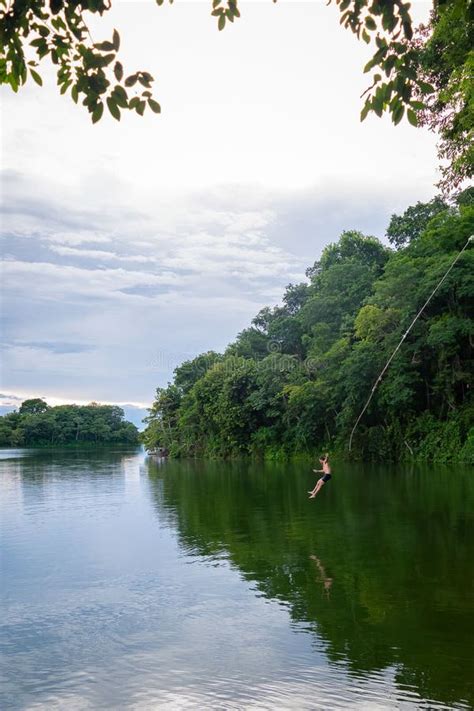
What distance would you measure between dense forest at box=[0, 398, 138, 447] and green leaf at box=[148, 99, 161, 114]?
122303 millimetres

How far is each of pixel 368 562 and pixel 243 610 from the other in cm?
330

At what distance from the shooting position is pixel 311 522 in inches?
608

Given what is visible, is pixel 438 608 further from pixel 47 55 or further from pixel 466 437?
pixel 466 437

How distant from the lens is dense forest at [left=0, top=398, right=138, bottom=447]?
397 feet

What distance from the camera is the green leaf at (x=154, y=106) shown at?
4.21 meters

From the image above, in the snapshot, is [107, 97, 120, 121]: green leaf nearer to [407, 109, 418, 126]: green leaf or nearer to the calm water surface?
[407, 109, 418, 126]: green leaf

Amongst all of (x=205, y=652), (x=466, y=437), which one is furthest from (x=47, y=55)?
(x=466, y=437)

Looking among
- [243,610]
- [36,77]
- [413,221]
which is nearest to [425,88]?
[36,77]

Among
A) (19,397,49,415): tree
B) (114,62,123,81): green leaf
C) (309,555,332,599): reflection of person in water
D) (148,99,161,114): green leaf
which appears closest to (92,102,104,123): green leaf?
(114,62,123,81): green leaf

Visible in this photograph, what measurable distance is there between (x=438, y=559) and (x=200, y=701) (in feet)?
20.4

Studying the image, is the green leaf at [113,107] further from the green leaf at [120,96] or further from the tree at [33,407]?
the tree at [33,407]

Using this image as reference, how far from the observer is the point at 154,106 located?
13.9ft

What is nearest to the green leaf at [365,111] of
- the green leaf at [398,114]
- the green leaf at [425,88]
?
the green leaf at [398,114]

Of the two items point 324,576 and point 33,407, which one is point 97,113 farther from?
point 33,407
